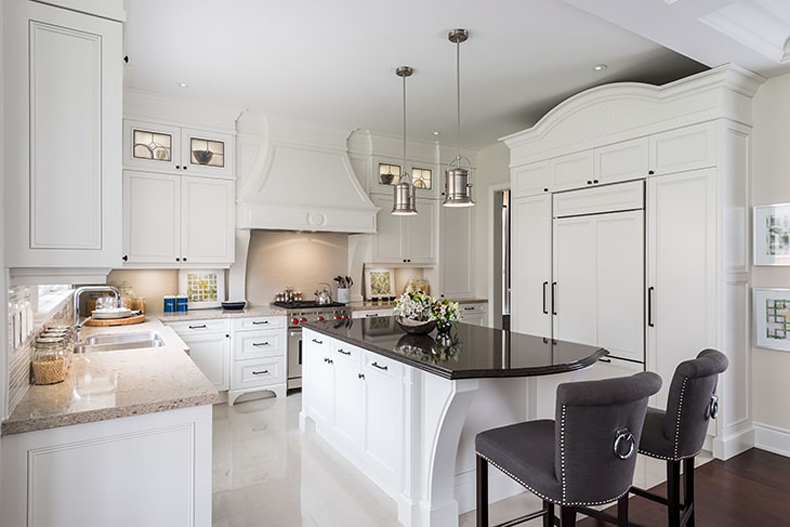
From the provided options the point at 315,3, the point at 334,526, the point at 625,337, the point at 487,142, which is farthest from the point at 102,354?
the point at 487,142

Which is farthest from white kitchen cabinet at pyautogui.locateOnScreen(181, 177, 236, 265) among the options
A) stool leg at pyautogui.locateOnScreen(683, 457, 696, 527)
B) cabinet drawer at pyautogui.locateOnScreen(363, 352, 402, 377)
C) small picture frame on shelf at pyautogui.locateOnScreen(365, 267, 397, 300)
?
stool leg at pyautogui.locateOnScreen(683, 457, 696, 527)

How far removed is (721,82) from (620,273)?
1500mm

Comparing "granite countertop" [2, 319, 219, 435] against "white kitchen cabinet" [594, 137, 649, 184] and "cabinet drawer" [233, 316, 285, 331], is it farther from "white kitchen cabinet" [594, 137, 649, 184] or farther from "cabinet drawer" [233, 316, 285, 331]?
"white kitchen cabinet" [594, 137, 649, 184]

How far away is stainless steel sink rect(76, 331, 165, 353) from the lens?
317 cm

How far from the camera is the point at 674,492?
7.04 feet

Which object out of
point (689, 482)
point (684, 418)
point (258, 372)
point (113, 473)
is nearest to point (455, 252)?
point (258, 372)

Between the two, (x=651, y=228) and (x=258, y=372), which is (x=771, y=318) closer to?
(x=651, y=228)

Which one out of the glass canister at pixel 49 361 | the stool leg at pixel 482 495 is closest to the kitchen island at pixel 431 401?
the stool leg at pixel 482 495

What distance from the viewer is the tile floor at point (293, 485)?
247cm

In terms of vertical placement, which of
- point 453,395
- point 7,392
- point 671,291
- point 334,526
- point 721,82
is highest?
point 721,82

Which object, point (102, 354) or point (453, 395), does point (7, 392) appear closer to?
point (102, 354)

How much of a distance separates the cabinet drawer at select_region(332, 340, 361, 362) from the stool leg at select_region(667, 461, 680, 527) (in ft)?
5.61

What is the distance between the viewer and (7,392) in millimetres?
1520

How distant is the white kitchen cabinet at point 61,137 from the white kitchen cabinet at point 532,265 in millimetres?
3678
